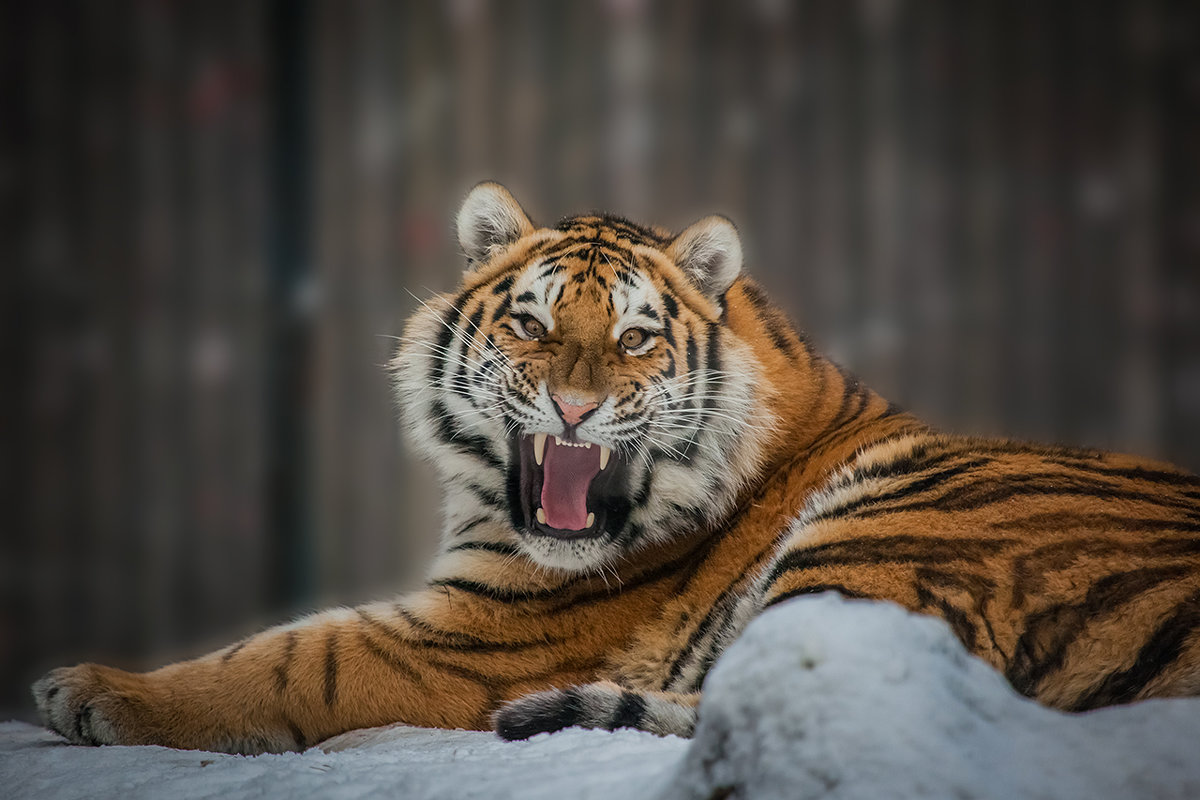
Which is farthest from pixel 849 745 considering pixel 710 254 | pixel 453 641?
pixel 710 254

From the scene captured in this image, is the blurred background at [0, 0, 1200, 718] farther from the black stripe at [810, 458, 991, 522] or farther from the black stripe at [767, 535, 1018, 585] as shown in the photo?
the black stripe at [767, 535, 1018, 585]

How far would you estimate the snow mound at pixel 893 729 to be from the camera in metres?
0.90

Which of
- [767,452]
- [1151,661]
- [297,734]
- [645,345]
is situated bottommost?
[297,734]

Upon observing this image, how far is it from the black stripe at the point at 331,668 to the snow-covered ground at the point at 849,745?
550 mm

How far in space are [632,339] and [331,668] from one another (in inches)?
31.1

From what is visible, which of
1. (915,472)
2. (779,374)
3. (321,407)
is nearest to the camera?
(915,472)

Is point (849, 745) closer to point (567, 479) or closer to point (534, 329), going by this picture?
point (567, 479)

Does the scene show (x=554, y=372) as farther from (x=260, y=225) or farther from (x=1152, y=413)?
(x=1152, y=413)

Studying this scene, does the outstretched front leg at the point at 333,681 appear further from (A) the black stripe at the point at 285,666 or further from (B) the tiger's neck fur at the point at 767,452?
(B) the tiger's neck fur at the point at 767,452

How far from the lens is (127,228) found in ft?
11.8

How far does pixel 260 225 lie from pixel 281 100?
0.45 meters

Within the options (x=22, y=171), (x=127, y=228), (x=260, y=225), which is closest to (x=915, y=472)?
(x=260, y=225)

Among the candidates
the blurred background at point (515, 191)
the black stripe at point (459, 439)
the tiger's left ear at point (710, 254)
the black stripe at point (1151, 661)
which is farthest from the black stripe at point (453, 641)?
the blurred background at point (515, 191)

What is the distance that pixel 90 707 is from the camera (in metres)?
1.69
